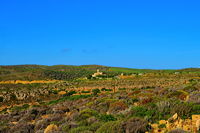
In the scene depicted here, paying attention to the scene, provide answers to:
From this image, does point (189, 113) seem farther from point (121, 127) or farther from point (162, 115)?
point (121, 127)

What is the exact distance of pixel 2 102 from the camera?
31797 mm

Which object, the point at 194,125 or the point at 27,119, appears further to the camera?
the point at 27,119

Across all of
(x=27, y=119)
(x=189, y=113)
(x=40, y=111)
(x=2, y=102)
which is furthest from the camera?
(x=2, y=102)

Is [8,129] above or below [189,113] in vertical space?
below

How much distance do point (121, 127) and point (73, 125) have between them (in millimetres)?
2416

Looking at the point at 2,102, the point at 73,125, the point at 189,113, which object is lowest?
the point at 2,102

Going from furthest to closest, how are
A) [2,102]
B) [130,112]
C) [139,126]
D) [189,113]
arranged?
[2,102]
[130,112]
[189,113]
[139,126]

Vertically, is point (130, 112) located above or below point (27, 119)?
above

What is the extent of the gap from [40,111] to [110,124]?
944 centimetres

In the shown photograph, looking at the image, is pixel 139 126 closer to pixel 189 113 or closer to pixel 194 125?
pixel 194 125

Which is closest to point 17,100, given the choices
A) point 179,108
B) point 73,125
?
point 73,125

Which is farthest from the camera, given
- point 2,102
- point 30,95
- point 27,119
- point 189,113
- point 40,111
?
point 30,95

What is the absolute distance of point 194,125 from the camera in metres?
7.93

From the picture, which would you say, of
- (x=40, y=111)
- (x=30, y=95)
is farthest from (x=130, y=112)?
(x=30, y=95)
